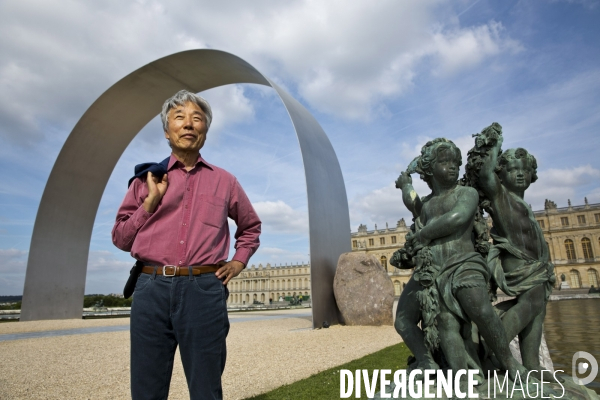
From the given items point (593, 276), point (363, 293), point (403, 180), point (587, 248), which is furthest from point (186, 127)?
point (587, 248)

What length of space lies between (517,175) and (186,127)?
8.18 ft

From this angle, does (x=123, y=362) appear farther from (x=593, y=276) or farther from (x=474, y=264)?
(x=593, y=276)

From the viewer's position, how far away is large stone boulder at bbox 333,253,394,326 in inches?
447

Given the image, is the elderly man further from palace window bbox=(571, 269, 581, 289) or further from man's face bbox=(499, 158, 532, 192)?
palace window bbox=(571, 269, 581, 289)

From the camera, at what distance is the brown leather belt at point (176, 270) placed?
169 centimetres

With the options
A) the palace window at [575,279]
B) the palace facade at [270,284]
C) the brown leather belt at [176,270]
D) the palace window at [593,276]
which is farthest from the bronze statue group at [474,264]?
the palace facade at [270,284]

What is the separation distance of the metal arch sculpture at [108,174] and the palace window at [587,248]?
51.4 metres

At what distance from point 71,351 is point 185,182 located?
721cm

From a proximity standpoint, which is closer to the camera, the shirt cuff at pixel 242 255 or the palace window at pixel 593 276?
the shirt cuff at pixel 242 255

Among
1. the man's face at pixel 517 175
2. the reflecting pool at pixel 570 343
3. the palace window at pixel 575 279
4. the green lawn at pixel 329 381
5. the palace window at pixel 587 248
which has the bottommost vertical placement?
the green lawn at pixel 329 381

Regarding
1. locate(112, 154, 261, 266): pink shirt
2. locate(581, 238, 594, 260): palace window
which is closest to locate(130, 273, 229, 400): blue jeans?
locate(112, 154, 261, 266): pink shirt

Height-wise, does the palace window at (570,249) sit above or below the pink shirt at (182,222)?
above

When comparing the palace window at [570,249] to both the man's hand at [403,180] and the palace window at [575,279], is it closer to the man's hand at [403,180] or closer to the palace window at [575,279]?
the palace window at [575,279]

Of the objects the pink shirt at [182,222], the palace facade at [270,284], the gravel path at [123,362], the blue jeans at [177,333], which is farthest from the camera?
the palace facade at [270,284]
